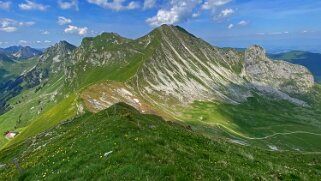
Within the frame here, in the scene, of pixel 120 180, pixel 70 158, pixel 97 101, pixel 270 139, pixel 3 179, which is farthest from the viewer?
pixel 270 139

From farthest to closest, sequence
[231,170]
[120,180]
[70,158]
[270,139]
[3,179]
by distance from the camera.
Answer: [270,139]
[3,179]
[70,158]
[231,170]
[120,180]

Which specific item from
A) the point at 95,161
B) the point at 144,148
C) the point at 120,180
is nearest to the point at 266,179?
A: the point at 144,148

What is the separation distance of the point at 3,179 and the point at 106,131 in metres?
10.6

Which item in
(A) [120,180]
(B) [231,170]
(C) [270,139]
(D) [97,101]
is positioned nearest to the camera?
(A) [120,180]

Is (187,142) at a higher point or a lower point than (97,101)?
higher

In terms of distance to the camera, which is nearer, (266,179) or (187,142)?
(266,179)

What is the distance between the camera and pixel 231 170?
25.9 metres

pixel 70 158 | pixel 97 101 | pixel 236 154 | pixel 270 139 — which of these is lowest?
pixel 270 139

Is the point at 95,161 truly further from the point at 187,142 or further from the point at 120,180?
the point at 187,142

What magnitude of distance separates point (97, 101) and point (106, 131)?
8983 centimetres

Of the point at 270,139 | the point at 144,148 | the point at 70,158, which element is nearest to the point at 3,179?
the point at 70,158

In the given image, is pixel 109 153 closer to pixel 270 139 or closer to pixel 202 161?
pixel 202 161

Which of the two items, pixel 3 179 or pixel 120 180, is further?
pixel 3 179

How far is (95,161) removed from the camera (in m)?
27.1
